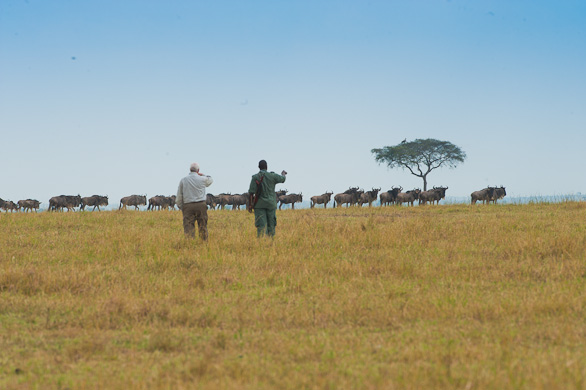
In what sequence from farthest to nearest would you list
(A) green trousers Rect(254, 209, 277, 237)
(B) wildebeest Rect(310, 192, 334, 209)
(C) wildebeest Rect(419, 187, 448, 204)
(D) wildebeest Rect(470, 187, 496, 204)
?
1. (B) wildebeest Rect(310, 192, 334, 209)
2. (C) wildebeest Rect(419, 187, 448, 204)
3. (D) wildebeest Rect(470, 187, 496, 204)
4. (A) green trousers Rect(254, 209, 277, 237)

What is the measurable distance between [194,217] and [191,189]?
2.47 feet

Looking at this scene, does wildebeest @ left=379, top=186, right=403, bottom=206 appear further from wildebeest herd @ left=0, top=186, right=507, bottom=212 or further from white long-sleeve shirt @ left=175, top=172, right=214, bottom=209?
white long-sleeve shirt @ left=175, top=172, right=214, bottom=209

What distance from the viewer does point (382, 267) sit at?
28.4 feet

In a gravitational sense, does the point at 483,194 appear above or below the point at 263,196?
above

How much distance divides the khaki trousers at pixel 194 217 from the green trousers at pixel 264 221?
1.20 metres

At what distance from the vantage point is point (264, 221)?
1212 centimetres

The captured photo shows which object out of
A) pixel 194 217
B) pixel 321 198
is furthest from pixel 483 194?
pixel 194 217

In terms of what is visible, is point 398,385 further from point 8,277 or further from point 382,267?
point 8,277

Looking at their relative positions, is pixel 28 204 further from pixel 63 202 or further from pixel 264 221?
pixel 264 221

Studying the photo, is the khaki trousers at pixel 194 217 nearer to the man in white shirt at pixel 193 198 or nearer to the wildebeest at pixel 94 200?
the man in white shirt at pixel 193 198

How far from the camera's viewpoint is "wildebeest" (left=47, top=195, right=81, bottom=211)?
39.5 meters

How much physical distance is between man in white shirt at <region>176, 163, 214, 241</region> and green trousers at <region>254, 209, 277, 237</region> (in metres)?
1.23

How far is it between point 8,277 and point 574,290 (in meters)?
8.23

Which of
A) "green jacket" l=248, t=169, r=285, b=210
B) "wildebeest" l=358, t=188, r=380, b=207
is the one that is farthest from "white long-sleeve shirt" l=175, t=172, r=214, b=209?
"wildebeest" l=358, t=188, r=380, b=207
